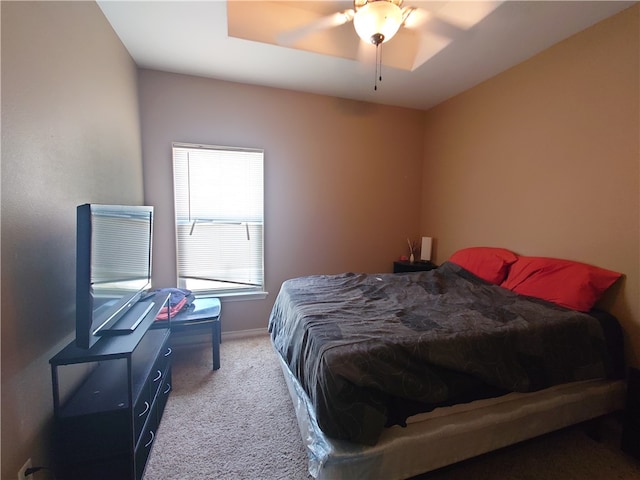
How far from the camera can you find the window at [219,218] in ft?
8.89

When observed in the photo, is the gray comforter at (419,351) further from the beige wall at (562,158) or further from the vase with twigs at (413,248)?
the vase with twigs at (413,248)

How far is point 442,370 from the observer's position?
1.27 metres

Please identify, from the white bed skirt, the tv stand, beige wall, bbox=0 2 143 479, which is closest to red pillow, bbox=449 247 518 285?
the white bed skirt

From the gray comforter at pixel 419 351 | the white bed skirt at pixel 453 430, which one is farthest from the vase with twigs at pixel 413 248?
the white bed skirt at pixel 453 430

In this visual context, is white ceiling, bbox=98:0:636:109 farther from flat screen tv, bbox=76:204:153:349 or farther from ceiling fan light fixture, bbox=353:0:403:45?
flat screen tv, bbox=76:204:153:349

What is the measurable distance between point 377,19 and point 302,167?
5.39 ft

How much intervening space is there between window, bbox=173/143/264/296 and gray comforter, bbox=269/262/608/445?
1.18 meters

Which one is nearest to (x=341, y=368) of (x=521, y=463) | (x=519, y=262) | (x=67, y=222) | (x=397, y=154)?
(x=521, y=463)

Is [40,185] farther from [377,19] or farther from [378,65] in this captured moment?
[378,65]

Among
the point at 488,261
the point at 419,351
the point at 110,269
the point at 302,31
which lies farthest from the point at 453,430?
the point at 302,31

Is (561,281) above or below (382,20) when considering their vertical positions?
below

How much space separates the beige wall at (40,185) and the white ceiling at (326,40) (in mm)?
536

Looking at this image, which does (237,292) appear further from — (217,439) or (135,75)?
(135,75)

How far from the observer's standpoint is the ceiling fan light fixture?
151 cm
